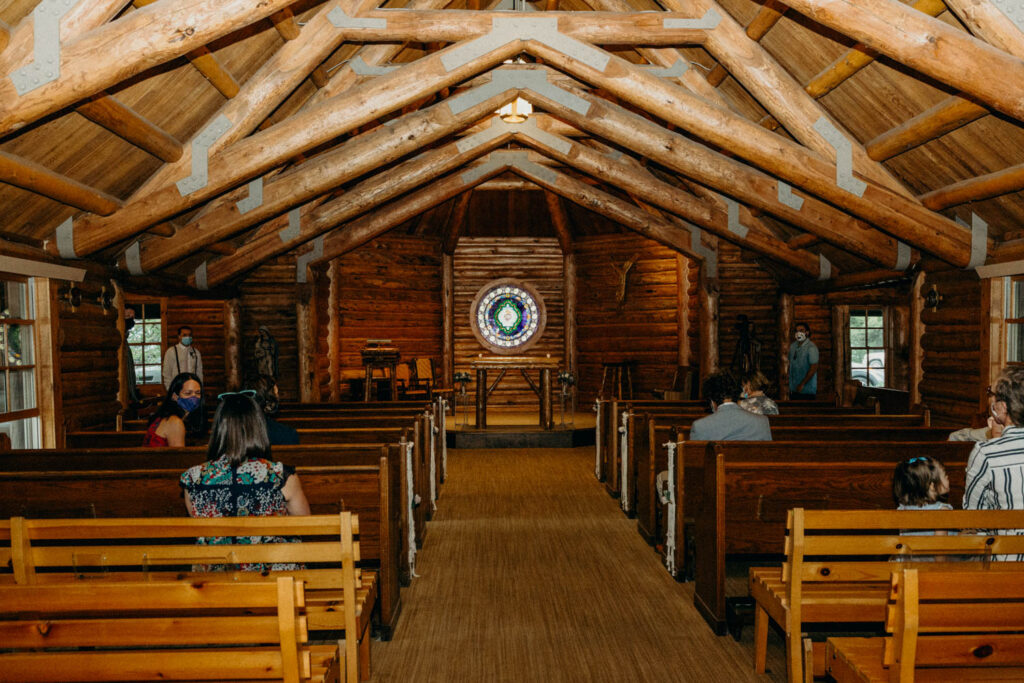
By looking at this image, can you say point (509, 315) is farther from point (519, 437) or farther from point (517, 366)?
point (519, 437)

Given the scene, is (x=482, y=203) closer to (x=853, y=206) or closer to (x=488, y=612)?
(x=853, y=206)

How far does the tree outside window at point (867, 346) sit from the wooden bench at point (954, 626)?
34.9ft

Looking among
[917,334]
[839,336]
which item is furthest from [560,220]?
[917,334]

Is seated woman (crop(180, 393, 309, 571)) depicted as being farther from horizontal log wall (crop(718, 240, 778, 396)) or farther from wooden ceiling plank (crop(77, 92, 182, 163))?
horizontal log wall (crop(718, 240, 778, 396))

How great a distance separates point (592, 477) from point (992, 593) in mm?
6121

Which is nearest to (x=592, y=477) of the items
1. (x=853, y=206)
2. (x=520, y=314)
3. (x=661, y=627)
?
(x=853, y=206)

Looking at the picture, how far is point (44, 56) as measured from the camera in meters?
3.91

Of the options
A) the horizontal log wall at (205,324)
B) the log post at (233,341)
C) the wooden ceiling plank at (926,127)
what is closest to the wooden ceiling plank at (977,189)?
the wooden ceiling plank at (926,127)

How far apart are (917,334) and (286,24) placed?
21.9ft

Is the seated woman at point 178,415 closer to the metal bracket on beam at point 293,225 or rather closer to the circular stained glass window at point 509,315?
the metal bracket on beam at point 293,225

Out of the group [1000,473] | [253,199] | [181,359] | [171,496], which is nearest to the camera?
[1000,473]

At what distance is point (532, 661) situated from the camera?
3604mm

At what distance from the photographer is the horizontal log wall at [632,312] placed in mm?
12484

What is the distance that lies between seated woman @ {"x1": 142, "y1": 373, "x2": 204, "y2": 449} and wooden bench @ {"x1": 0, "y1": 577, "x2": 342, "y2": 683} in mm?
2545
